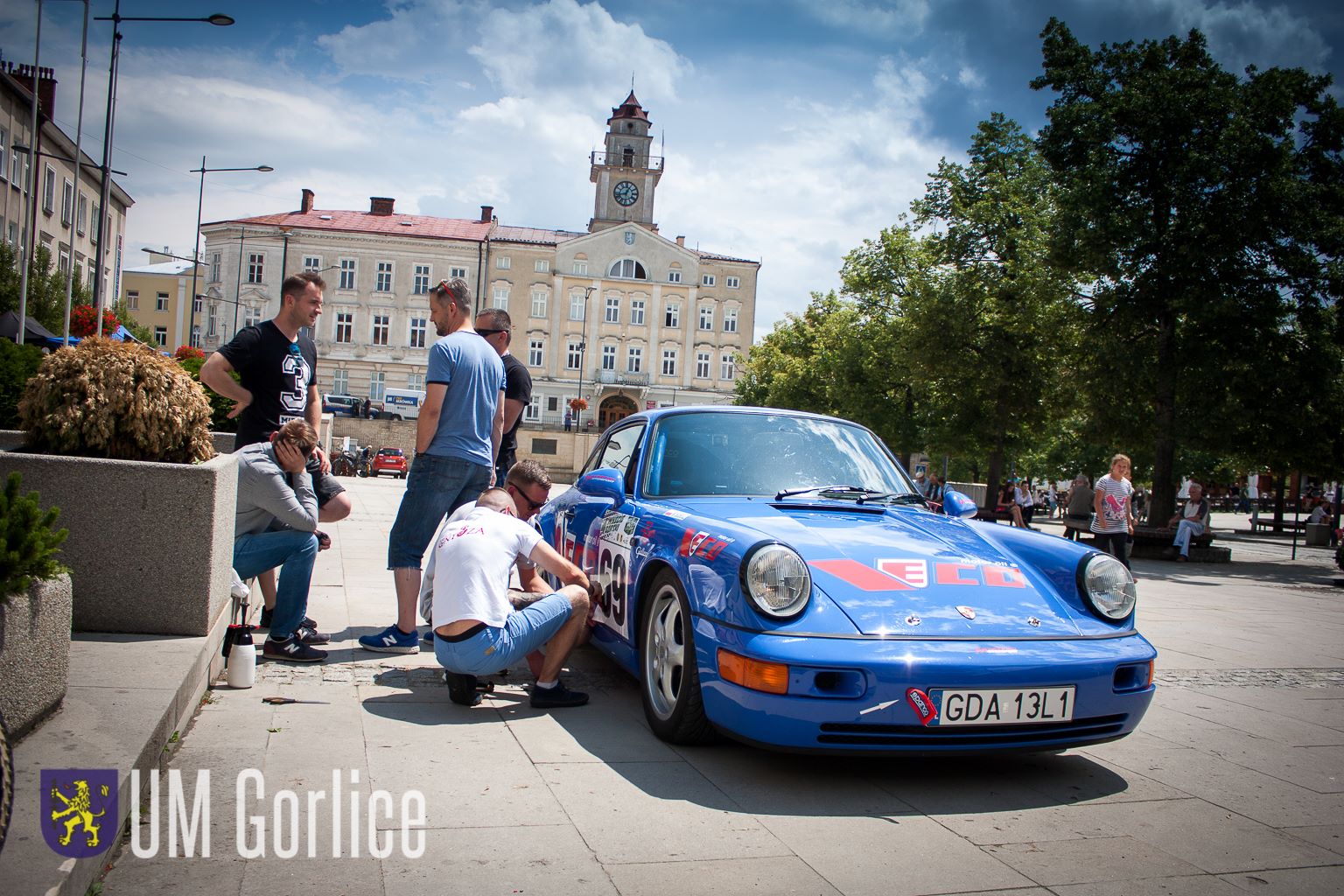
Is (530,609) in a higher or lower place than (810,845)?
higher

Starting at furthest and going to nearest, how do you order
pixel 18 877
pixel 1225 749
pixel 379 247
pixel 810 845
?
pixel 379 247, pixel 1225 749, pixel 810 845, pixel 18 877

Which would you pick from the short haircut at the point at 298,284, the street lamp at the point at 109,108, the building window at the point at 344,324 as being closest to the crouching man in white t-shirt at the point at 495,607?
the short haircut at the point at 298,284

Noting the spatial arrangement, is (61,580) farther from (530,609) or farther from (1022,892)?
(1022,892)

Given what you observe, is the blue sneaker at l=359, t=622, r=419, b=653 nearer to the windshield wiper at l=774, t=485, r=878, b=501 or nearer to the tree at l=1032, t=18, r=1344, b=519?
the windshield wiper at l=774, t=485, r=878, b=501

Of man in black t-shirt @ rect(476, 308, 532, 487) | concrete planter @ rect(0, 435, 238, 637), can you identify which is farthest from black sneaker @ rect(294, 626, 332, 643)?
man in black t-shirt @ rect(476, 308, 532, 487)

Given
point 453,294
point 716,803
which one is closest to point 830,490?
point 716,803

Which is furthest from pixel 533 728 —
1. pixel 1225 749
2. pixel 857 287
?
pixel 857 287

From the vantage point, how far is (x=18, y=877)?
2.27 meters

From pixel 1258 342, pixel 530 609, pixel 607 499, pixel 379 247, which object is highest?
pixel 379 247

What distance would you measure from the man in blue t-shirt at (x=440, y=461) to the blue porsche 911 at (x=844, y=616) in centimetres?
105

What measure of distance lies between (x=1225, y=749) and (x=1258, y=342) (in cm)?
1894

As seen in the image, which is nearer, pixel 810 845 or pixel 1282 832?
pixel 810 845

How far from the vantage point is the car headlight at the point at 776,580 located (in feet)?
12.6

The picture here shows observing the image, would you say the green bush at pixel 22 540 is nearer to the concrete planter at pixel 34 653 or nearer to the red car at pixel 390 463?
the concrete planter at pixel 34 653
